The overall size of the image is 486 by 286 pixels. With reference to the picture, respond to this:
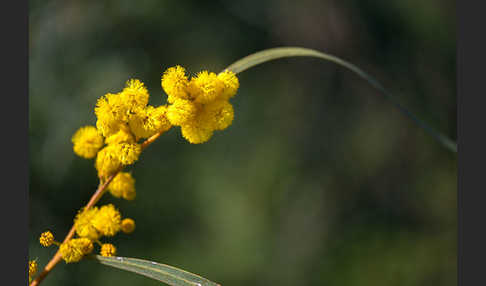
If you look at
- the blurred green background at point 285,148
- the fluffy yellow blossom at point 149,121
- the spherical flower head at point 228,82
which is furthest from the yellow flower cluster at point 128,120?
the blurred green background at point 285,148

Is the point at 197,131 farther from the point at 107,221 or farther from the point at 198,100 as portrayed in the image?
the point at 107,221

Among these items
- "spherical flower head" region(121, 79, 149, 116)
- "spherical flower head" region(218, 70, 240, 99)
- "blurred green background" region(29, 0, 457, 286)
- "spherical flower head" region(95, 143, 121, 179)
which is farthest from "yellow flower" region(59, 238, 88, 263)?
"blurred green background" region(29, 0, 457, 286)

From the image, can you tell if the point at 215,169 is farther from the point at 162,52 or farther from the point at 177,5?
the point at 177,5

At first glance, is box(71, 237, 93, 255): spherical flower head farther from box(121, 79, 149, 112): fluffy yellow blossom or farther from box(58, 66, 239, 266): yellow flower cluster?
box(121, 79, 149, 112): fluffy yellow blossom

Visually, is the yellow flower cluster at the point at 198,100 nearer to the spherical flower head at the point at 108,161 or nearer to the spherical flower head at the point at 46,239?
the spherical flower head at the point at 108,161

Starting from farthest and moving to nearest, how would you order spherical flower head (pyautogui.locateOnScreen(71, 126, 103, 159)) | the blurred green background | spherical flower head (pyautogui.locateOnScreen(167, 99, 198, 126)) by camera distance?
1. the blurred green background
2. spherical flower head (pyautogui.locateOnScreen(71, 126, 103, 159))
3. spherical flower head (pyautogui.locateOnScreen(167, 99, 198, 126))

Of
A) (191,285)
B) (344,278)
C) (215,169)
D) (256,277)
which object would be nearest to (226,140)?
(215,169)

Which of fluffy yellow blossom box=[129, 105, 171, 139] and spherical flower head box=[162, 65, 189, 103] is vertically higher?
spherical flower head box=[162, 65, 189, 103]
